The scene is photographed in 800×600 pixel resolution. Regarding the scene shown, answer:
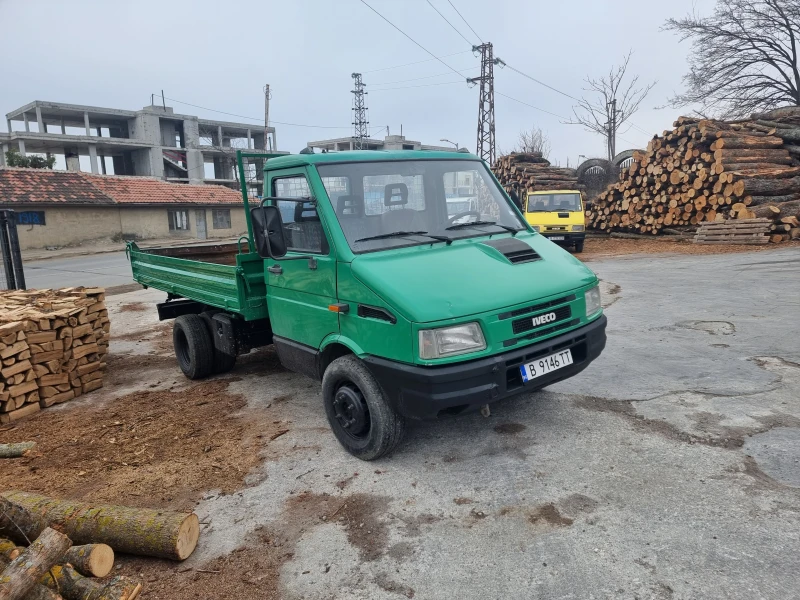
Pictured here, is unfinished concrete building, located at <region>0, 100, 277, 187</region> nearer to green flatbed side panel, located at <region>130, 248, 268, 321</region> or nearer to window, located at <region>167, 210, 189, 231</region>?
window, located at <region>167, 210, 189, 231</region>

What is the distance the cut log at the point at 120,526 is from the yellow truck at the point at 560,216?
14.9 m

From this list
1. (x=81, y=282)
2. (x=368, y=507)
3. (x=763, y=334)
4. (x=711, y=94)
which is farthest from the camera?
(x=711, y=94)

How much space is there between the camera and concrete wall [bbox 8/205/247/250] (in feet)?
91.2

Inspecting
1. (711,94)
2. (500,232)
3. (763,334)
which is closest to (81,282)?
(500,232)

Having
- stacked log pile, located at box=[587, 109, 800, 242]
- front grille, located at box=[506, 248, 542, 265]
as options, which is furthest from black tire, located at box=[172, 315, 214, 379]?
stacked log pile, located at box=[587, 109, 800, 242]

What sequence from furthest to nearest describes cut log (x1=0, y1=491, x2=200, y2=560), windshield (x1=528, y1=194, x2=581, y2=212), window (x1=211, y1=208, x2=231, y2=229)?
1. window (x1=211, y1=208, x2=231, y2=229)
2. windshield (x1=528, y1=194, x2=581, y2=212)
3. cut log (x1=0, y1=491, x2=200, y2=560)

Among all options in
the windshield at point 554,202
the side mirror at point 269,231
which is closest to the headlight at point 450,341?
the side mirror at point 269,231

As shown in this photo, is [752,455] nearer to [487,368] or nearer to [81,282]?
[487,368]

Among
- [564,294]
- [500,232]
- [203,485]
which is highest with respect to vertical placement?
[500,232]

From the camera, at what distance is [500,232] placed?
4461 millimetres

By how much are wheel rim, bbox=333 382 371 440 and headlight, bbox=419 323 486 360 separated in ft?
2.38

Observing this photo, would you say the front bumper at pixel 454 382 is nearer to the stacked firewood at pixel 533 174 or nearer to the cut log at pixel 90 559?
the cut log at pixel 90 559

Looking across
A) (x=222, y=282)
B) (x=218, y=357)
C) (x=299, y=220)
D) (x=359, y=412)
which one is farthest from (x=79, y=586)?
(x=218, y=357)

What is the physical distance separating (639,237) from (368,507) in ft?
59.2
